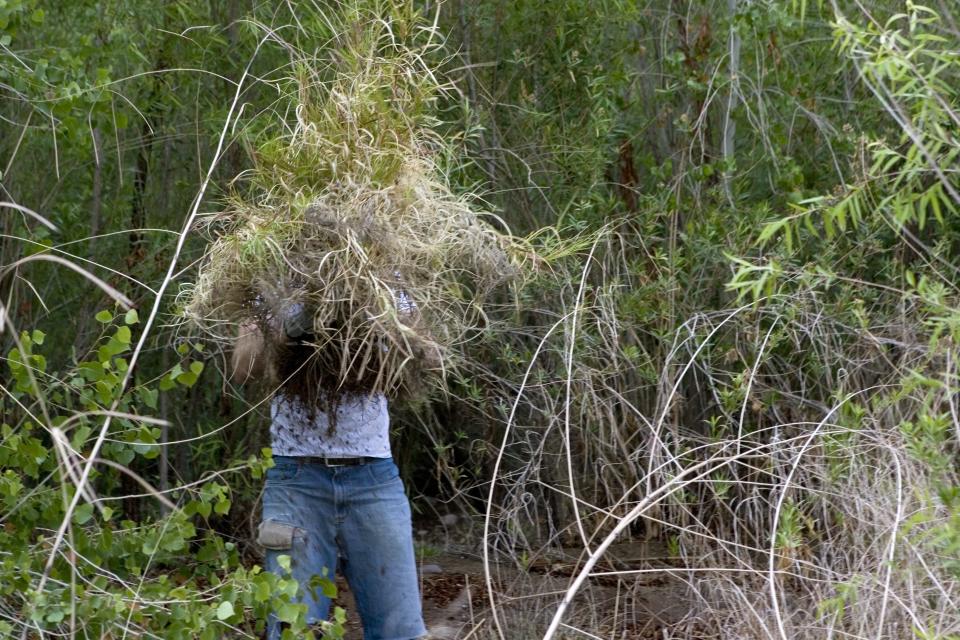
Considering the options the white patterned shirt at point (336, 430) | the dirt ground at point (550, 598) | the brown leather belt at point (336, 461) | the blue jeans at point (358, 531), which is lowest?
the dirt ground at point (550, 598)

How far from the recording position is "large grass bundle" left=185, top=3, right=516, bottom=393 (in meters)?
2.91

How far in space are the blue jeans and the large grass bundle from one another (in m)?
0.30

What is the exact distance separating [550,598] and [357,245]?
2.29 m

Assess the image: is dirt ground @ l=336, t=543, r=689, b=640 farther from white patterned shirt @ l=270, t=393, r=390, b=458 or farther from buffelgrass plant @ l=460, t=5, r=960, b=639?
white patterned shirt @ l=270, t=393, r=390, b=458

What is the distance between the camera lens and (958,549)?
2.64m

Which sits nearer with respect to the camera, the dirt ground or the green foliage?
the green foliage

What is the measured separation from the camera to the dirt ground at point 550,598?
14.7 feet

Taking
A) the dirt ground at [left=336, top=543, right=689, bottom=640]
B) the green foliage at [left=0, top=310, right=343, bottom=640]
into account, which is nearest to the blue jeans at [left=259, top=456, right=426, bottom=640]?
the green foliage at [left=0, top=310, right=343, bottom=640]

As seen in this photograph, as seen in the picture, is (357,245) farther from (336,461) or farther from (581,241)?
(581,241)

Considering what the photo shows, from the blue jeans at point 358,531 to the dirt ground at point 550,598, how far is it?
1.00 metres

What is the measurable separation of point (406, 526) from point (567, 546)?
2.32 metres

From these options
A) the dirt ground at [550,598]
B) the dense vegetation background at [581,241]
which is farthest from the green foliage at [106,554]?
the dirt ground at [550,598]

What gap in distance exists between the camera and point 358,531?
3.30 metres

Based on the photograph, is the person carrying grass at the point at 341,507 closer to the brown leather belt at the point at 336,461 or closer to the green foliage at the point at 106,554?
the brown leather belt at the point at 336,461
